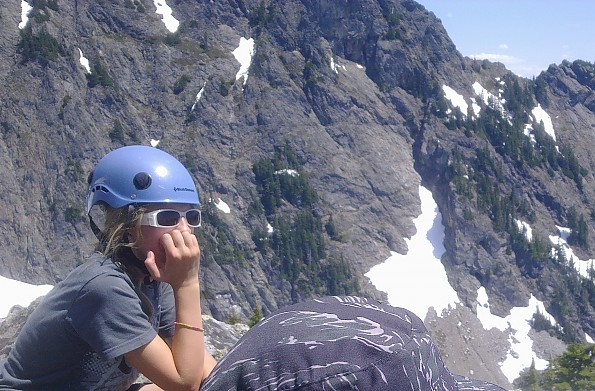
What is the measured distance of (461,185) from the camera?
412ft

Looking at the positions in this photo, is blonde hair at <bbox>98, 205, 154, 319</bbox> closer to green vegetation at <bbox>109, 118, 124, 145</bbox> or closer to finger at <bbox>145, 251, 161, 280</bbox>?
finger at <bbox>145, 251, 161, 280</bbox>

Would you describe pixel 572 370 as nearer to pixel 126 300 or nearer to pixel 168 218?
pixel 168 218

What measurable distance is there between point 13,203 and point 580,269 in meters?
99.4

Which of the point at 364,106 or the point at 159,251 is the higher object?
the point at 159,251

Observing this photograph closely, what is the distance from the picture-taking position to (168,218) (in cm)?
417

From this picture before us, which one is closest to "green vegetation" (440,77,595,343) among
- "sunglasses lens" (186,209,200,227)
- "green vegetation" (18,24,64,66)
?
"green vegetation" (18,24,64,66)

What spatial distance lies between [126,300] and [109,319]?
0.14 meters

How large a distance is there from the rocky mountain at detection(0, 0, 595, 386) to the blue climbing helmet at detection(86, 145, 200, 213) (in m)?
89.9

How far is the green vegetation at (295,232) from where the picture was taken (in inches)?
4250

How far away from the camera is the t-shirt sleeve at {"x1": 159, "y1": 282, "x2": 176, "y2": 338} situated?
4629 mm

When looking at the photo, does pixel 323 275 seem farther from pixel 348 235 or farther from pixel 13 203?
pixel 13 203

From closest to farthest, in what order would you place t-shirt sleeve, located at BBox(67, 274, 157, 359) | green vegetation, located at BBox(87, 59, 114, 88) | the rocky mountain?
t-shirt sleeve, located at BBox(67, 274, 157, 359), the rocky mountain, green vegetation, located at BBox(87, 59, 114, 88)

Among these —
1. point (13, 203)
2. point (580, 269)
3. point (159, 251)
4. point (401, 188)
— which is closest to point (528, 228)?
point (580, 269)

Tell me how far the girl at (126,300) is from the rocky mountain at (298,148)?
89856 mm
